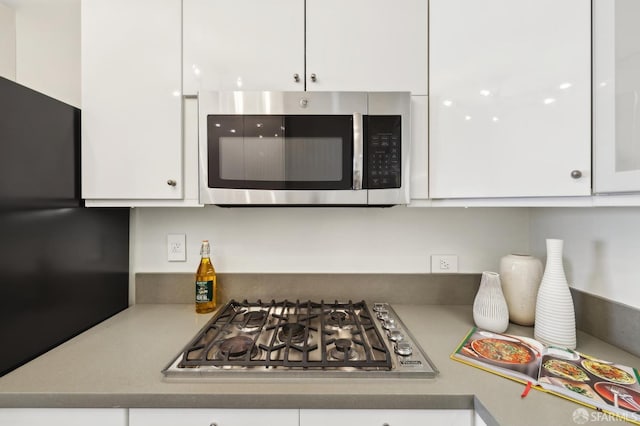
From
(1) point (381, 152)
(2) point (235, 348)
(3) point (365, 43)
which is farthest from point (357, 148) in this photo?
(2) point (235, 348)

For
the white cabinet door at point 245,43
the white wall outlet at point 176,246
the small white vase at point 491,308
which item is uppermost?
the white cabinet door at point 245,43

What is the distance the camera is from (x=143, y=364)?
33.5 inches

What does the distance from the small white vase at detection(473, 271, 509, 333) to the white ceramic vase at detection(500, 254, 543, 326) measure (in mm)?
98

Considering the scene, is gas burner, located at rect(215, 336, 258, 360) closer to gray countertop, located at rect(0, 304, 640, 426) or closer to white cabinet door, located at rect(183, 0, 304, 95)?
gray countertop, located at rect(0, 304, 640, 426)

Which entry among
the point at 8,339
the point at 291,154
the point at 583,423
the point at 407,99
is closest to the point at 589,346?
the point at 583,423

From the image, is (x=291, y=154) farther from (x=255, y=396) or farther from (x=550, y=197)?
(x=550, y=197)

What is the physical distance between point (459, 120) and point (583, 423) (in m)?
0.89

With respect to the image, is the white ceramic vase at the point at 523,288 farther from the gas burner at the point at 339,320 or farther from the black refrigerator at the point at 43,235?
the black refrigerator at the point at 43,235

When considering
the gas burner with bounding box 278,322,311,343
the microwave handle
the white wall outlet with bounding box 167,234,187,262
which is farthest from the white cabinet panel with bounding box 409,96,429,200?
the white wall outlet with bounding box 167,234,187,262

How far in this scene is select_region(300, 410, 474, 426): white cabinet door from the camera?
74 centimetres

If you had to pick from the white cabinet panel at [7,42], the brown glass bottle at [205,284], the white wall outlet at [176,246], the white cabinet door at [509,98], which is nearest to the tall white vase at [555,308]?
the white cabinet door at [509,98]

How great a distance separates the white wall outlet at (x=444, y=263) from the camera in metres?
1.36

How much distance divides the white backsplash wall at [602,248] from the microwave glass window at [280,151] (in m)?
0.91

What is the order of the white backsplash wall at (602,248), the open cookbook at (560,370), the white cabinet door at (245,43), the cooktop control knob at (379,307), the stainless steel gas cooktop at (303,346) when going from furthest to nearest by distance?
the cooktop control knob at (379,307) < the white cabinet door at (245,43) < the white backsplash wall at (602,248) < the stainless steel gas cooktop at (303,346) < the open cookbook at (560,370)
